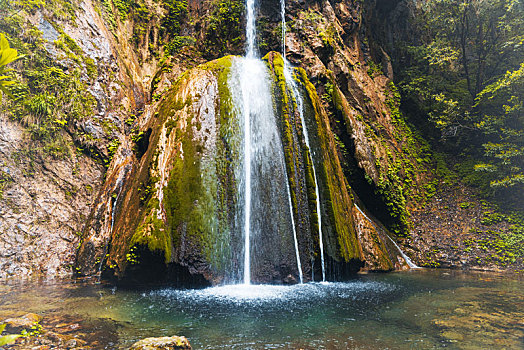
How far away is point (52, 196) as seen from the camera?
8.08m

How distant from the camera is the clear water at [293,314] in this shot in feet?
12.8

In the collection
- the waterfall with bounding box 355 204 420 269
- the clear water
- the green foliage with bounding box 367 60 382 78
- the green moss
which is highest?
the green foliage with bounding box 367 60 382 78

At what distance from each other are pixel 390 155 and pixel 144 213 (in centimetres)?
1059

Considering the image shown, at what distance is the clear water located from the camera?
12.8 feet

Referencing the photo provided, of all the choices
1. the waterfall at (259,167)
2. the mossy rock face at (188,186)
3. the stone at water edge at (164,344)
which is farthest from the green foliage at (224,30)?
the stone at water edge at (164,344)

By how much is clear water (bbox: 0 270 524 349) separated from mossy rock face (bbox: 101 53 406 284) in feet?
2.50

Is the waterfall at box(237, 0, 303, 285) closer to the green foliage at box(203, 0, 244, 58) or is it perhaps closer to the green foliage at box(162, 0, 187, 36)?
the green foliage at box(203, 0, 244, 58)

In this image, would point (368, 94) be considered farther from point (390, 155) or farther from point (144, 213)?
point (144, 213)

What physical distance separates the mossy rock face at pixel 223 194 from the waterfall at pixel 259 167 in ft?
0.17

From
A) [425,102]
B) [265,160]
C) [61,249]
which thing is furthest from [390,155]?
[61,249]

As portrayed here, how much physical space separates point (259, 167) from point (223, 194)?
130cm

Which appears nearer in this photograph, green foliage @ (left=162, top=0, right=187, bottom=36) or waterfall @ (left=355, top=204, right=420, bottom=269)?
waterfall @ (left=355, top=204, right=420, bottom=269)

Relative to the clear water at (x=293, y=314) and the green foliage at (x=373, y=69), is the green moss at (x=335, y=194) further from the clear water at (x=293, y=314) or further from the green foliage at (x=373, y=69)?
the green foliage at (x=373, y=69)

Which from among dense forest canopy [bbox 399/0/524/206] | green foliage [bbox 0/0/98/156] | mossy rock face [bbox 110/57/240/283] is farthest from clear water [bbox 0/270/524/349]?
dense forest canopy [bbox 399/0/524/206]
